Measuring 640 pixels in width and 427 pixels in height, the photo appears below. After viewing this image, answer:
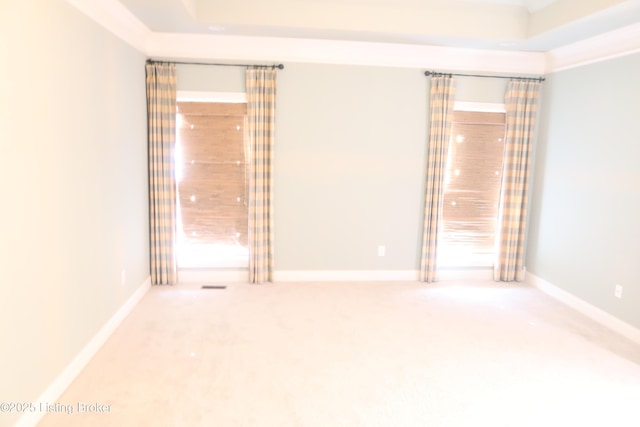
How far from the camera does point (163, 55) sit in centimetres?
427

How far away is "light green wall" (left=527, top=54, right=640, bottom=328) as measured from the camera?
3.62 m

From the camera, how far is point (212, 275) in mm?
4656

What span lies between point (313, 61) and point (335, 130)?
766 mm

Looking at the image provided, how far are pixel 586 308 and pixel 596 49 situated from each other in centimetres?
249

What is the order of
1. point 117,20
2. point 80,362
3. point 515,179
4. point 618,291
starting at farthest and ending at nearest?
point 515,179 < point 618,291 < point 117,20 < point 80,362

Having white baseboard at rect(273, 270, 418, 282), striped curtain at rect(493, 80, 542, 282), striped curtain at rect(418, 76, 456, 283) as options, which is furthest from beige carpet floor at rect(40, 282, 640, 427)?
striped curtain at rect(493, 80, 542, 282)

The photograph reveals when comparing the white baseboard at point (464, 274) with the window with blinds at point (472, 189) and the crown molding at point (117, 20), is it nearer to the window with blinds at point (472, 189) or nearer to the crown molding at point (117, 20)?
the window with blinds at point (472, 189)

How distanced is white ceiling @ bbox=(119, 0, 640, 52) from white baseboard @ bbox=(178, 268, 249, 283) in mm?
2499

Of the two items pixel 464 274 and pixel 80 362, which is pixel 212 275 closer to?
pixel 80 362

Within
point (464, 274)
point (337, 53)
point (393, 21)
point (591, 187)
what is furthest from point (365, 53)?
point (464, 274)

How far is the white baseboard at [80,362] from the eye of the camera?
2.25m

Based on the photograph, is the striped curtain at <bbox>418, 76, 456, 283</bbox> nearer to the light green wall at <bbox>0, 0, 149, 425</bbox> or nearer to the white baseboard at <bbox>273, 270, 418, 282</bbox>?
the white baseboard at <bbox>273, 270, 418, 282</bbox>

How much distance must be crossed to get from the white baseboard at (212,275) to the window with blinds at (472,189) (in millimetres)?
2323

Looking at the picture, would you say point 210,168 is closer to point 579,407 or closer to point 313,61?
point 313,61
